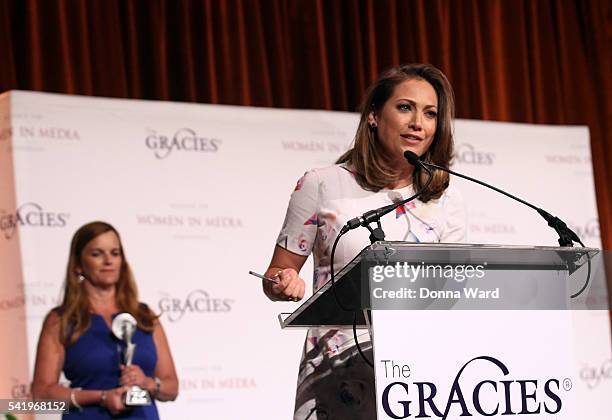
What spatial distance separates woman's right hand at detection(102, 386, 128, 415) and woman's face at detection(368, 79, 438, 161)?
6.46 feet

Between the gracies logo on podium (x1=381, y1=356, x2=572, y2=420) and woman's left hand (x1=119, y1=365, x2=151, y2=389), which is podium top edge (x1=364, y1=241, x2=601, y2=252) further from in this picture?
woman's left hand (x1=119, y1=365, x2=151, y2=389)

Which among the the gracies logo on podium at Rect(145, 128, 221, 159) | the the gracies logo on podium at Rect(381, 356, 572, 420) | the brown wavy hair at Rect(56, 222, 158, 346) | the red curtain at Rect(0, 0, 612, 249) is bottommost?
the the gracies logo on podium at Rect(381, 356, 572, 420)

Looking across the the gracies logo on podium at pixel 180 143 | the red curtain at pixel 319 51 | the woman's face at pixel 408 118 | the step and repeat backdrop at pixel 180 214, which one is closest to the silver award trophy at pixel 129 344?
the step and repeat backdrop at pixel 180 214

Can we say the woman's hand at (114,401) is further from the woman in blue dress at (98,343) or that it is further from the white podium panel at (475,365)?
the white podium panel at (475,365)

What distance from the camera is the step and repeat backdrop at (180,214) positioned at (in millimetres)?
4566

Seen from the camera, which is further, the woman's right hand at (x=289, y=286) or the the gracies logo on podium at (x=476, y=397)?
the woman's right hand at (x=289, y=286)

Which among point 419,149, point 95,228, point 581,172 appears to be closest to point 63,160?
point 95,228

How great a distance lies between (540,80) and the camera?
21.6 ft

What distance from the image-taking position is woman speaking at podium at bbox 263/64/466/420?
2566 millimetres

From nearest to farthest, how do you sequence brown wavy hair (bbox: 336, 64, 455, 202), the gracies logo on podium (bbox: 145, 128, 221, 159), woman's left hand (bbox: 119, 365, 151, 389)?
brown wavy hair (bbox: 336, 64, 455, 202), woman's left hand (bbox: 119, 365, 151, 389), the gracies logo on podium (bbox: 145, 128, 221, 159)

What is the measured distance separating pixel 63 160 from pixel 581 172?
8.66 feet

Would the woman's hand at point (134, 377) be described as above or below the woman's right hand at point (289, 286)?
below

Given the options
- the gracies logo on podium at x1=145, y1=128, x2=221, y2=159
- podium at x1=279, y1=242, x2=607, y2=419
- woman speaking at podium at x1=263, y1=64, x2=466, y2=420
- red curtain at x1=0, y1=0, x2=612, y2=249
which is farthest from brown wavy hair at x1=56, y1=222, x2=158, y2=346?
podium at x1=279, y1=242, x2=607, y2=419

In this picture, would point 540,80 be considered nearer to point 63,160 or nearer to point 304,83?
point 304,83
